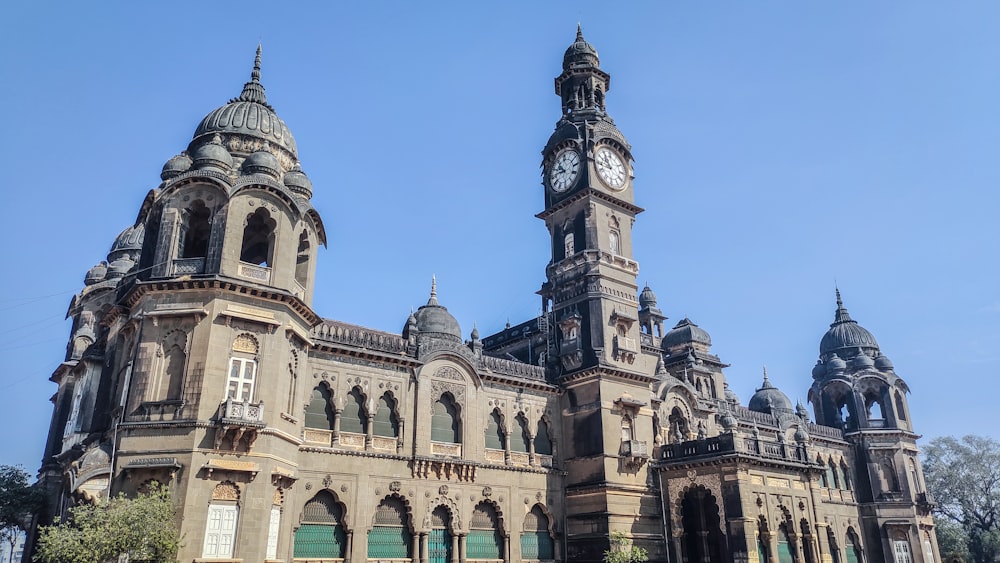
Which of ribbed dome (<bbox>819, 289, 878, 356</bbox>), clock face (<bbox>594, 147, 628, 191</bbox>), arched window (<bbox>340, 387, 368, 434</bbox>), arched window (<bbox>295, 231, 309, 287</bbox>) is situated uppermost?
clock face (<bbox>594, 147, 628, 191</bbox>)

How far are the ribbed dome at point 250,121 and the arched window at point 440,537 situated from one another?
15.3 meters

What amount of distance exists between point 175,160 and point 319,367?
905 cm

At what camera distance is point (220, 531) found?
2170 cm

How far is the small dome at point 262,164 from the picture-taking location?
85.6 feet

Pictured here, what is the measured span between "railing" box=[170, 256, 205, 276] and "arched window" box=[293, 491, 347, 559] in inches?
345

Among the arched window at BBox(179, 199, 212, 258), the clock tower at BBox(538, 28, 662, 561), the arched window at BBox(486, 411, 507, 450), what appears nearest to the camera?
the arched window at BBox(179, 199, 212, 258)

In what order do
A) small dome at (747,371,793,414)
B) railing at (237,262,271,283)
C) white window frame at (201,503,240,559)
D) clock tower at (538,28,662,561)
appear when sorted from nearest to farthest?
white window frame at (201,503,240,559), railing at (237,262,271,283), clock tower at (538,28,662,561), small dome at (747,371,793,414)

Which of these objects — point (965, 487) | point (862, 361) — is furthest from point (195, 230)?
point (965, 487)

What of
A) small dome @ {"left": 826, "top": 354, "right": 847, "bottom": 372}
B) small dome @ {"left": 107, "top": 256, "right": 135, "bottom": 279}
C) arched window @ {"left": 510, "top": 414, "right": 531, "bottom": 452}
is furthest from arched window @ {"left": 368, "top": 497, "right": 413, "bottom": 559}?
small dome @ {"left": 826, "top": 354, "right": 847, "bottom": 372}

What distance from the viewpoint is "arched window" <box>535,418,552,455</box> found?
33469 mm

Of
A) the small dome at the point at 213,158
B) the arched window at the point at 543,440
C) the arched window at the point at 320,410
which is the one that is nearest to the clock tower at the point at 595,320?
the arched window at the point at 543,440

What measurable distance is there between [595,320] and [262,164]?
52.8 feet

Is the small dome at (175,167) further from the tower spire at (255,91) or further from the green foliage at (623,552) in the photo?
the green foliage at (623,552)

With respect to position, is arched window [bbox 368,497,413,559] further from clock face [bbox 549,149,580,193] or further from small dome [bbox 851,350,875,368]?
small dome [bbox 851,350,875,368]
